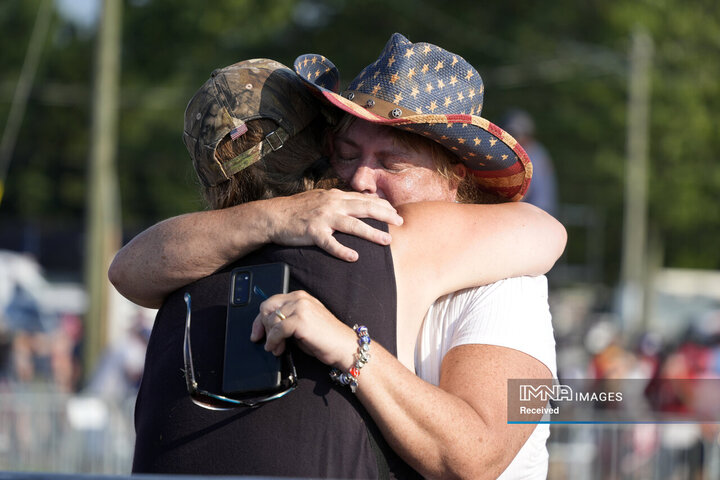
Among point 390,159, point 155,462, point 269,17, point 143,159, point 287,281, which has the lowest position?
point 155,462

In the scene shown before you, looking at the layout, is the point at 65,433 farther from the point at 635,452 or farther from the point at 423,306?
the point at 423,306

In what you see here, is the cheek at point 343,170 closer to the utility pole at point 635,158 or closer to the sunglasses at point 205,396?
the sunglasses at point 205,396

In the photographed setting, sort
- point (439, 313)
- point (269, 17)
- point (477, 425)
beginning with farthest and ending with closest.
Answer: point (269, 17) → point (439, 313) → point (477, 425)

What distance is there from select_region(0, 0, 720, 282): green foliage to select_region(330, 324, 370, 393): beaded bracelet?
2432 centimetres

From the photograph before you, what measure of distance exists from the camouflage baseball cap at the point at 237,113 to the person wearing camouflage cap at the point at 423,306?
0.01 metres

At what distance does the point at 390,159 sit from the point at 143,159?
3179 centimetres

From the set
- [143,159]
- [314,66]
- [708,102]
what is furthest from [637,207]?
[314,66]

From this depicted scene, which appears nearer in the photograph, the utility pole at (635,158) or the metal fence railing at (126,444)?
the metal fence railing at (126,444)

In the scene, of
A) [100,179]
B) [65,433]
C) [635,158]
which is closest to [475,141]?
[65,433]

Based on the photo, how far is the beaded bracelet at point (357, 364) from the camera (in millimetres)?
1807

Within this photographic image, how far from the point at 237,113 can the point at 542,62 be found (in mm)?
27088

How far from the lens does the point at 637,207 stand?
25234 millimetres

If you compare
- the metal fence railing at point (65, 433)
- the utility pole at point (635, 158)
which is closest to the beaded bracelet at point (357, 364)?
the metal fence railing at point (65, 433)

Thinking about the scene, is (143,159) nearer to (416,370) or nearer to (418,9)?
(418,9)
